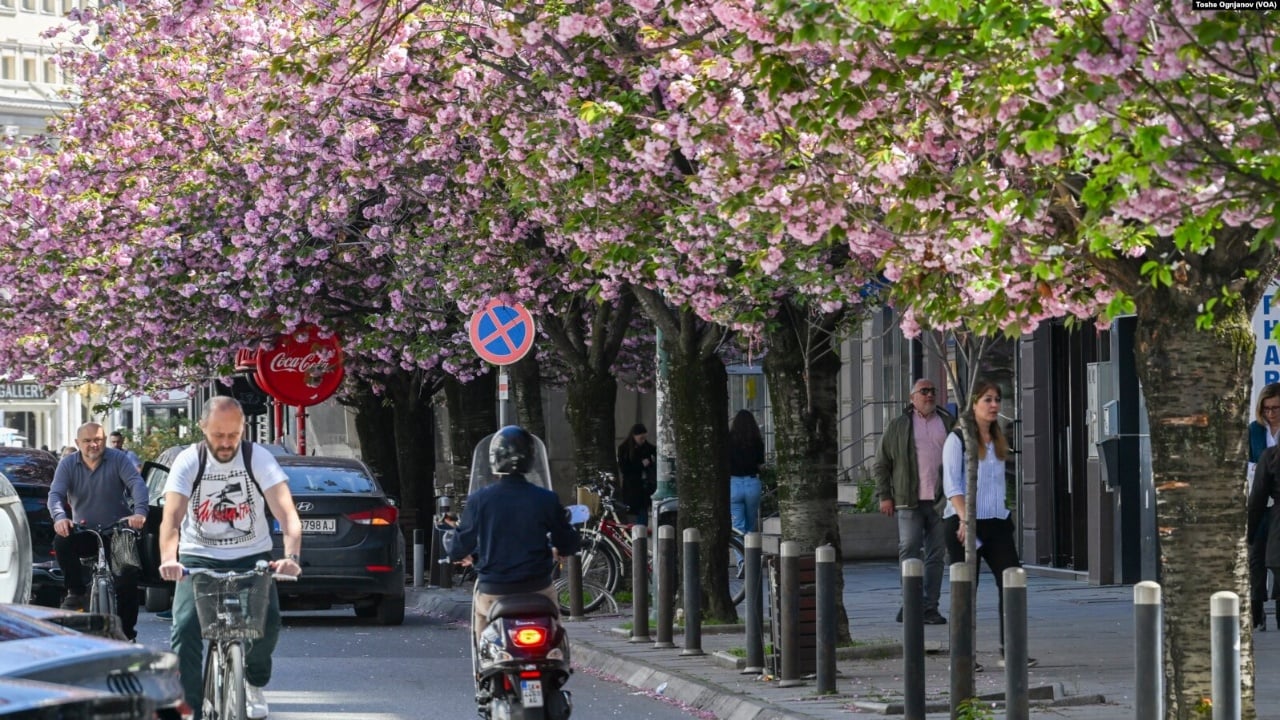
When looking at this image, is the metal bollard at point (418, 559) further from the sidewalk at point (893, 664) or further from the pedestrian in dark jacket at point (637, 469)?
the sidewalk at point (893, 664)

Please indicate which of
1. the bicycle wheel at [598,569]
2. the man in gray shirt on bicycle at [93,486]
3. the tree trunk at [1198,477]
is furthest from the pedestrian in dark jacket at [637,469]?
the tree trunk at [1198,477]

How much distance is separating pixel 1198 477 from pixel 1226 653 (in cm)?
125

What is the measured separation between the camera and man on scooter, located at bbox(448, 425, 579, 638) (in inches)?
380

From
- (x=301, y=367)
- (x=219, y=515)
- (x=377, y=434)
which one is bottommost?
(x=219, y=515)

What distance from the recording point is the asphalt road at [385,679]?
492 inches

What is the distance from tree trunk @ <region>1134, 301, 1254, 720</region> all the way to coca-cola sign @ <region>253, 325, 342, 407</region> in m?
18.3

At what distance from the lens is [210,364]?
27.0m

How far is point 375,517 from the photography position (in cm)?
1900

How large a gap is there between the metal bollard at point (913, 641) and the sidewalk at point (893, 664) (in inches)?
24.6

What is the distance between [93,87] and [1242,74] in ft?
65.5

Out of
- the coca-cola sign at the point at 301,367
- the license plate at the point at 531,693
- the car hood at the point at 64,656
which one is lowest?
the license plate at the point at 531,693

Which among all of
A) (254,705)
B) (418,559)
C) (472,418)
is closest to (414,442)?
(472,418)

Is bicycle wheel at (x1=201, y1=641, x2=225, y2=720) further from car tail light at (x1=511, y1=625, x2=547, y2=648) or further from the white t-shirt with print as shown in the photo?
car tail light at (x1=511, y1=625, x2=547, y2=648)

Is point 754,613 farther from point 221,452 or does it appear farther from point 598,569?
point 598,569
